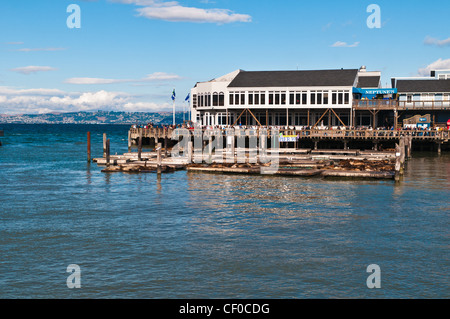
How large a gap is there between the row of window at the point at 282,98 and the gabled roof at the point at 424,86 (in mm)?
11922

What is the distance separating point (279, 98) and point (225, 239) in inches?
2011

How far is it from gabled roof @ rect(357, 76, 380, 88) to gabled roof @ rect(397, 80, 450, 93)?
127 inches

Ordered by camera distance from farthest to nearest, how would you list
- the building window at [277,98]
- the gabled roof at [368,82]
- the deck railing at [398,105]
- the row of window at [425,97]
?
the gabled roof at [368,82] → the row of window at [425,97] → the building window at [277,98] → the deck railing at [398,105]

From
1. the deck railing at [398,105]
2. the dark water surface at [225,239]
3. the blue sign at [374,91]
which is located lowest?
the dark water surface at [225,239]

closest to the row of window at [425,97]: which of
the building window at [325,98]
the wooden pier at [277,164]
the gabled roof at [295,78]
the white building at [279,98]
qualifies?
the white building at [279,98]

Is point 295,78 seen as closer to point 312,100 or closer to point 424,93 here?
point 312,100

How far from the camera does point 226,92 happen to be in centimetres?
7319

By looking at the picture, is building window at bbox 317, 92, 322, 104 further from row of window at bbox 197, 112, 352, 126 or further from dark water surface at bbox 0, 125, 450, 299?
dark water surface at bbox 0, 125, 450, 299

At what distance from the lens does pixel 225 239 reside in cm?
2272

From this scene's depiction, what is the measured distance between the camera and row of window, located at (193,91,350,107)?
70.4m

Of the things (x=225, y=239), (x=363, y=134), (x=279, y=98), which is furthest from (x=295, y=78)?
(x=225, y=239)

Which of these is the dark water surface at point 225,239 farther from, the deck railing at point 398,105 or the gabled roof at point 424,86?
the gabled roof at point 424,86

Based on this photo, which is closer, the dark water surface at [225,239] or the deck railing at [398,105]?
the dark water surface at [225,239]

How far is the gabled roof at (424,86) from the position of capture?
75500 millimetres
